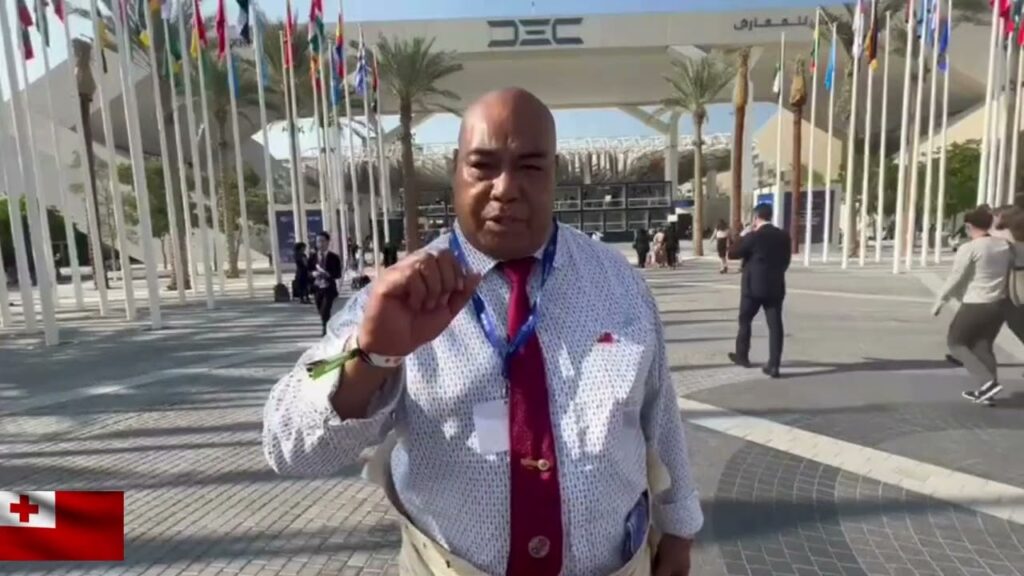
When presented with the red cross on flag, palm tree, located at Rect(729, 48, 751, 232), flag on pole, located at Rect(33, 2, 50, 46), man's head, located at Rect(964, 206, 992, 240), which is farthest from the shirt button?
palm tree, located at Rect(729, 48, 751, 232)

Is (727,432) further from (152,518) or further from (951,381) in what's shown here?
(152,518)

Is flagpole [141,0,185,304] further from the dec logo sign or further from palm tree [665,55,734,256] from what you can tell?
the dec logo sign

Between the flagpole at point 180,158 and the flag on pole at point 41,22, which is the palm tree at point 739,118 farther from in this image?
the flag on pole at point 41,22

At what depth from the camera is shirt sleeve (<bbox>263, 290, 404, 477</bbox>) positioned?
42.3 inches

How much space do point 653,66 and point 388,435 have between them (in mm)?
43467

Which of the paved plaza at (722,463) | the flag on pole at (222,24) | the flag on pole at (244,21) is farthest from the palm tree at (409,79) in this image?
the paved plaza at (722,463)

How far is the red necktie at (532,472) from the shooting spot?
1.16 meters

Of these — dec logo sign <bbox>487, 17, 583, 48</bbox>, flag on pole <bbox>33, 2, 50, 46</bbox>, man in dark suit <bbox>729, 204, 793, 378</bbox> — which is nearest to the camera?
man in dark suit <bbox>729, 204, 793, 378</bbox>

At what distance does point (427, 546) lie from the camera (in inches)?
49.4

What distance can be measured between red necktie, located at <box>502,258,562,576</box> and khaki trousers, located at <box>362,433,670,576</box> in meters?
0.10

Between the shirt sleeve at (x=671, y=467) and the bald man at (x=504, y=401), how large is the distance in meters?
0.17

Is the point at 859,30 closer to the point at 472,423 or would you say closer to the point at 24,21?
the point at 24,21

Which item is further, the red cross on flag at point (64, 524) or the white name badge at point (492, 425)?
the red cross on flag at point (64, 524)

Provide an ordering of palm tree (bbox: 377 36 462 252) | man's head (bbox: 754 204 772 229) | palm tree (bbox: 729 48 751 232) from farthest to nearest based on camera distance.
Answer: palm tree (bbox: 729 48 751 232) < palm tree (bbox: 377 36 462 252) < man's head (bbox: 754 204 772 229)
